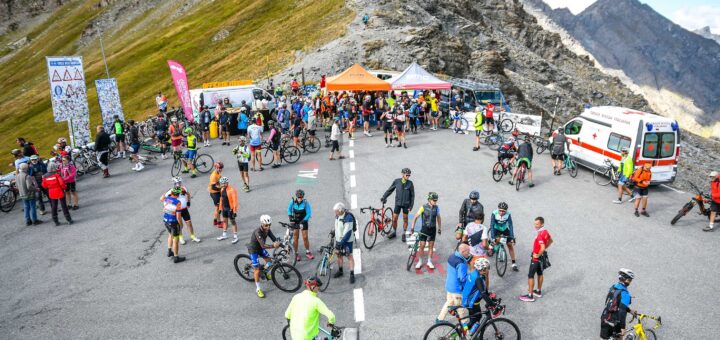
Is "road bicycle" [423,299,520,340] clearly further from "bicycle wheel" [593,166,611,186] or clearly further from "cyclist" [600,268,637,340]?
"bicycle wheel" [593,166,611,186]

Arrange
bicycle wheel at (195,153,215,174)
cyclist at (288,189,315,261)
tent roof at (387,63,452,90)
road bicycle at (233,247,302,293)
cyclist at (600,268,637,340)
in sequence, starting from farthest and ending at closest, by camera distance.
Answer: tent roof at (387,63,452,90) → bicycle wheel at (195,153,215,174) → cyclist at (288,189,315,261) → road bicycle at (233,247,302,293) → cyclist at (600,268,637,340)

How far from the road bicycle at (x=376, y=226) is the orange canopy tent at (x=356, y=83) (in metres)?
14.1

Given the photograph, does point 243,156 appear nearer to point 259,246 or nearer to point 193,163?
point 193,163

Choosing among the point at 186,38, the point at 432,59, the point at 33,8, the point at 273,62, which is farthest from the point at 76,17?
the point at 432,59

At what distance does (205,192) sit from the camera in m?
17.6

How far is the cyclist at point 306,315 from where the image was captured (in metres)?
7.52

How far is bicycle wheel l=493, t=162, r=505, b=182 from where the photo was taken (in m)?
18.2

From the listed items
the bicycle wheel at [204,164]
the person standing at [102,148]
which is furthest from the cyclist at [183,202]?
the person standing at [102,148]

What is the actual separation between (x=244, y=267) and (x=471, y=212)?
225 inches

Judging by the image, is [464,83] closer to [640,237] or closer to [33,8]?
[640,237]

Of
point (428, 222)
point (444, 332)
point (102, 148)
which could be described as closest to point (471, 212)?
point (428, 222)

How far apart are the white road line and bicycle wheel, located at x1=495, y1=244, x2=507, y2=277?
347 centimetres

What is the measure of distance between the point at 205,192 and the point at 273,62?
3539 cm

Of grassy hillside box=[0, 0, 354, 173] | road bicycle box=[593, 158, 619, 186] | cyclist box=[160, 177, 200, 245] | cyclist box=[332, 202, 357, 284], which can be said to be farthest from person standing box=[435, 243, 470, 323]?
grassy hillside box=[0, 0, 354, 173]
